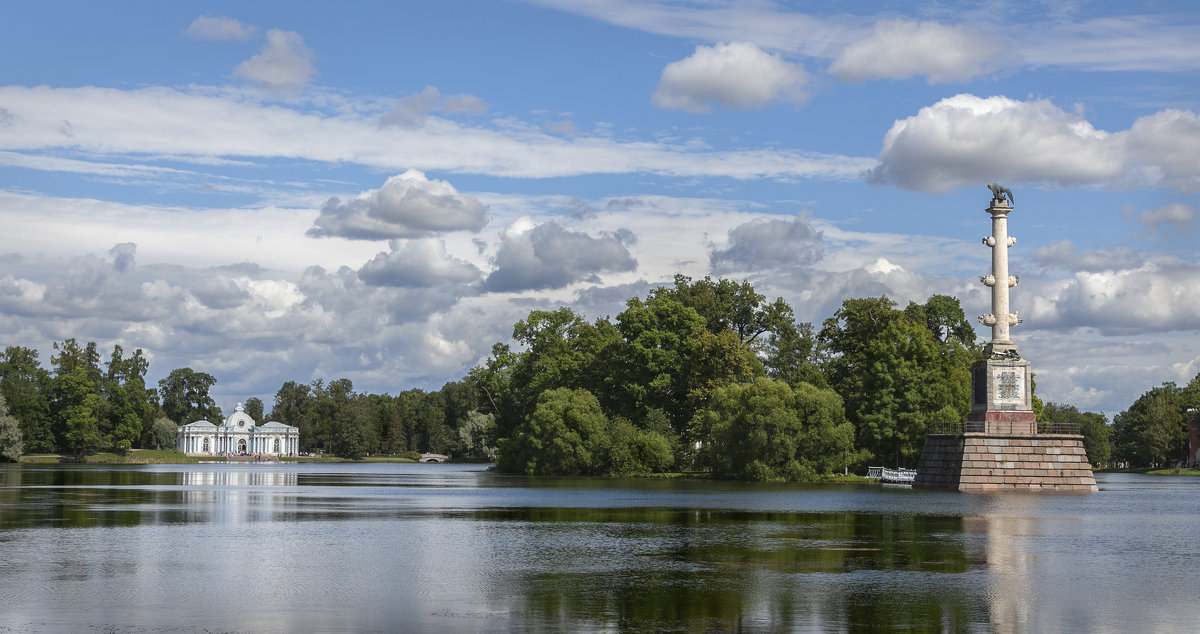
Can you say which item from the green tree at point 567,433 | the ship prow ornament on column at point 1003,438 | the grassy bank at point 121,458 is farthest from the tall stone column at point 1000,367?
the grassy bank at point 121,458

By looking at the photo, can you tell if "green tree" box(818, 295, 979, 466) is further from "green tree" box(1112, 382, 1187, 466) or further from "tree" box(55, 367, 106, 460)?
"tree" box(55, 367, 106, 460)

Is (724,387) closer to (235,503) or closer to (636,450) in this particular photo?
(636,450)

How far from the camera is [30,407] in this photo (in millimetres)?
149875

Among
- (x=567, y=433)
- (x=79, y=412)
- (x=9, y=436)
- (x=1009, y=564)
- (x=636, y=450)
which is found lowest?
(x=9, y=436)

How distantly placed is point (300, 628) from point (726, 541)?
17.4m

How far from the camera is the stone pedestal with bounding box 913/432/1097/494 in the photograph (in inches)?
2566

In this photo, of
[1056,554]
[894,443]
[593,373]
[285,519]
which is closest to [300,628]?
[1056,554]

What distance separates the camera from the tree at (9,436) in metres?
130

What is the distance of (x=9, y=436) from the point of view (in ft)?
431

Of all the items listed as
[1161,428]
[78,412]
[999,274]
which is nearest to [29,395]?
[78,412]

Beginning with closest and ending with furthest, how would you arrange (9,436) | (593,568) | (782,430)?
(593,568) < (782,430) < (9,436)

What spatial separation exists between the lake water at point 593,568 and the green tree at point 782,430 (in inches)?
1168

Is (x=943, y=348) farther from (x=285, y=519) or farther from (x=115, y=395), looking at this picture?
(x=115, y=395)

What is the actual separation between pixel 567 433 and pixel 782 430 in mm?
19230
